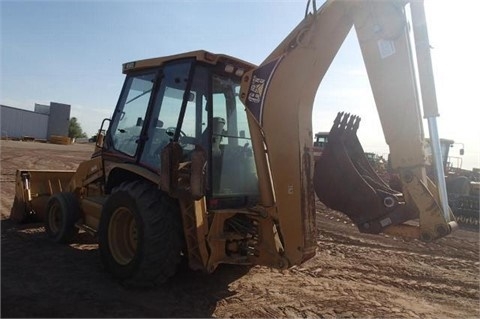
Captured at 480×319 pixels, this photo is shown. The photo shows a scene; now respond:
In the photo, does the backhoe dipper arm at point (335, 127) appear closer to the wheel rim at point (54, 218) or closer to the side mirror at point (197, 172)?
the side mirror at point (197, 172)

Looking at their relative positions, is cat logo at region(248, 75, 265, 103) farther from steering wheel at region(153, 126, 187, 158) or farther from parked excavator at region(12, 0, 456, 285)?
steering wheel at region(153, 126, 187, 158)

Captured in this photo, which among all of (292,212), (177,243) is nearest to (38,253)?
(177,243)

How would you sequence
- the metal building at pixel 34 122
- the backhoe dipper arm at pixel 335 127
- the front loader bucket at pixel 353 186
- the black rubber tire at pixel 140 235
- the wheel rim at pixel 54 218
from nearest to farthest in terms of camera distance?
1. the backhoe dipper arm at pixel 335 127
2. the front loader bucket at pixel 353 186
3. the black rubber tire at pixel 140 235
4. the wheel rim at pixel 54 218
5. the metal building at pixel 34 122

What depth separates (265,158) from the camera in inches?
169

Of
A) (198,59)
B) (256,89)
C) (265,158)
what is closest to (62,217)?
(198,59)

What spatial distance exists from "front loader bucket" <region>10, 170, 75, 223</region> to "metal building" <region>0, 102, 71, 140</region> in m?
42.3

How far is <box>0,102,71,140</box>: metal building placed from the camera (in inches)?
1815

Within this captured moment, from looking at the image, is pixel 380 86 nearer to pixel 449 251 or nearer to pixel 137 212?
pixel 137 212

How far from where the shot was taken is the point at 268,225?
4211mm

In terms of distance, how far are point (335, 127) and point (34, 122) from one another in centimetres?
5310

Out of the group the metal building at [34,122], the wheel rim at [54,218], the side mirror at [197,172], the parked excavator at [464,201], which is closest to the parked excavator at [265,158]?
the side mirror at [197,172]

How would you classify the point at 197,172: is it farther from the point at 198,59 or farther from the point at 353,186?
the point at 353,186

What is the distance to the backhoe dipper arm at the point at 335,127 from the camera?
3.54m

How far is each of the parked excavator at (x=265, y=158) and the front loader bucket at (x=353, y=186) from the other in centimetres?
1
